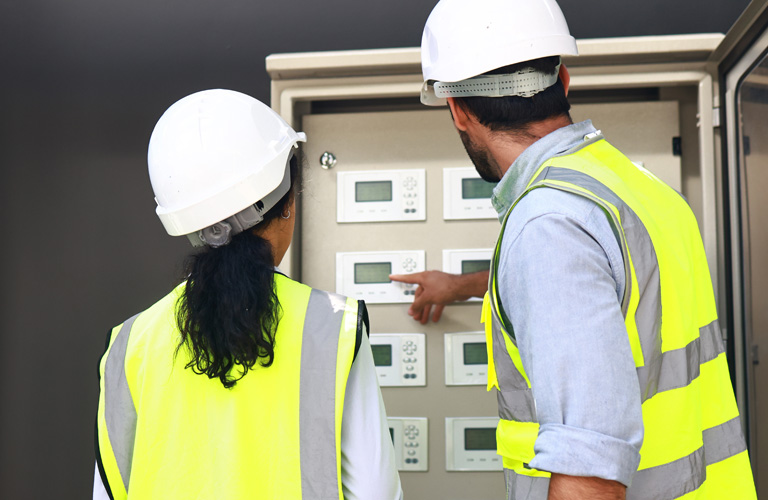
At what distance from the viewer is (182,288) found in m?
1.00

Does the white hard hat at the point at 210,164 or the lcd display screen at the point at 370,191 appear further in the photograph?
the lcd display screen at the point at 370,191

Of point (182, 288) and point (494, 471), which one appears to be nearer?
point (182, 288)

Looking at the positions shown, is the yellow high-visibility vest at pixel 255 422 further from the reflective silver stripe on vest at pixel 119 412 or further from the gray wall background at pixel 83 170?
the gray wall background at pixel 83 170

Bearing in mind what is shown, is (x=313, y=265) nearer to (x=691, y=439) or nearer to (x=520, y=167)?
(x=520, y=167)

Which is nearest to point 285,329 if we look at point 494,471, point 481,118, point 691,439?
point 481,118

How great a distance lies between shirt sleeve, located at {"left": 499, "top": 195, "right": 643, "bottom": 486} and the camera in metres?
0.67

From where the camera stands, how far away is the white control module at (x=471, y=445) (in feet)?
5.60

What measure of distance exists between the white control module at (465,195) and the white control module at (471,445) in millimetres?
500

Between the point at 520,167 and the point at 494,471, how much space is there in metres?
1.05

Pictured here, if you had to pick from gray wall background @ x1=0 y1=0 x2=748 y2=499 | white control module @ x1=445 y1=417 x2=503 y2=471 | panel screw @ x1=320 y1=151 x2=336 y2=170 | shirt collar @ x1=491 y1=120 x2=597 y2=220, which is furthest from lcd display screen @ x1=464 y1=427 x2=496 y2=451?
gray wall background @ x1=0 y1=0 x2=748 y2=499

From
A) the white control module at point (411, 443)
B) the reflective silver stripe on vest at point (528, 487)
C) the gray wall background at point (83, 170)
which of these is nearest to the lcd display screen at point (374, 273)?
the white control module at point (411, 443)

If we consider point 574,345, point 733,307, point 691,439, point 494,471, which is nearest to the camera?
point 574,345

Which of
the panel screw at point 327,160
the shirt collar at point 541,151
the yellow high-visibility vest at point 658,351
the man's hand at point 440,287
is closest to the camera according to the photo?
the yellow high-visibility vest at point 658,351

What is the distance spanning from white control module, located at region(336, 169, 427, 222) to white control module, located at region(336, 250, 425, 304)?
9cm
